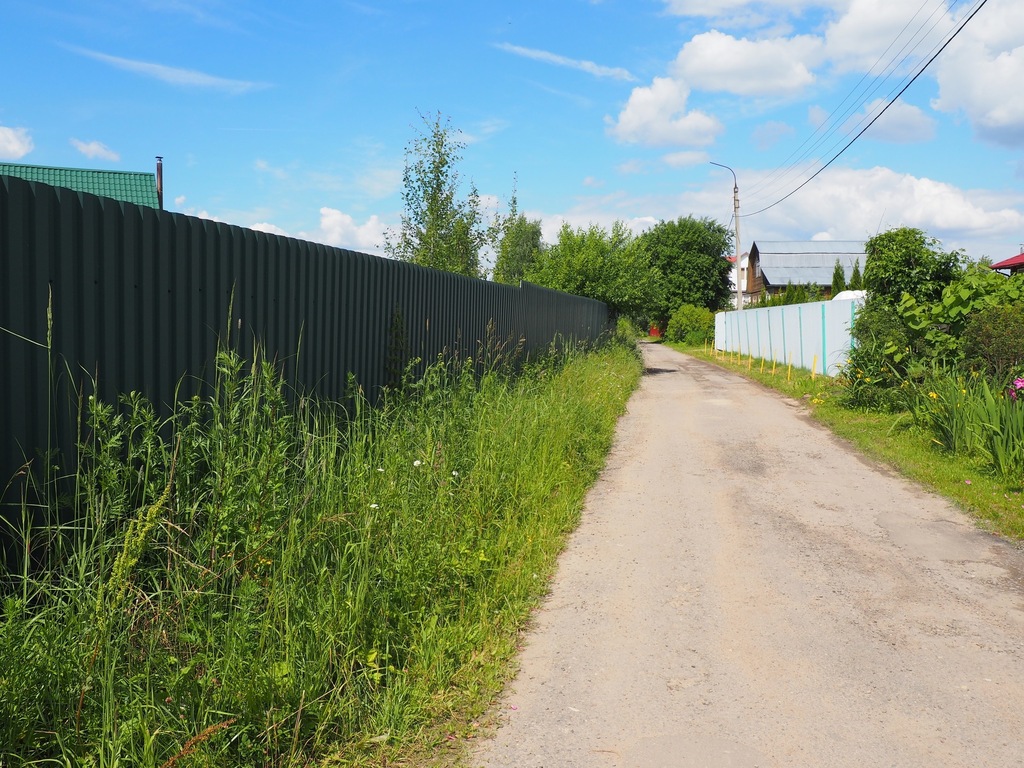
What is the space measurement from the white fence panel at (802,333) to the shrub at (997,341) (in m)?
3.96

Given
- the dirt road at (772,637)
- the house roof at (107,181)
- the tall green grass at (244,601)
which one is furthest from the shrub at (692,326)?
the tall green grass at (244,601)

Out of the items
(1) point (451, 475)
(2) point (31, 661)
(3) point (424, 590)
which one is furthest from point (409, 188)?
(2) point (31, 661)

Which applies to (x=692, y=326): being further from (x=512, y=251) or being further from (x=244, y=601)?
(x=244, y=601)

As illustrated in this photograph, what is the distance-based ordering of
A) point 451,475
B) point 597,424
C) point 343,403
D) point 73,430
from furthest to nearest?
1. point 597,424
2. point 343,403
3. point 451,475
4. point 73,430

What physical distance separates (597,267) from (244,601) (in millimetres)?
26053

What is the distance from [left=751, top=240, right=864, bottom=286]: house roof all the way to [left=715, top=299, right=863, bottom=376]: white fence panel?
2893 cm

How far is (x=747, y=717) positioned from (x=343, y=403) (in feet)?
14.7

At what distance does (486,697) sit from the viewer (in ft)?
12.1

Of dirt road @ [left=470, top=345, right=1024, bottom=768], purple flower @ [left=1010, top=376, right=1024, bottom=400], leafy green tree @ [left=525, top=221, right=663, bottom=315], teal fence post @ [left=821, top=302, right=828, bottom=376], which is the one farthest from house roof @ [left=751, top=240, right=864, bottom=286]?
dirt road @ [left=470, top=345, right=1024, bottom=768]

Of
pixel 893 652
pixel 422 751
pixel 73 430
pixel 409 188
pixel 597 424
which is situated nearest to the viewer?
pixel 422 751

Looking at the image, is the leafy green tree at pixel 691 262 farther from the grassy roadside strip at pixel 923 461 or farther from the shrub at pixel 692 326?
the grassy roadside strip at pixel 923 461

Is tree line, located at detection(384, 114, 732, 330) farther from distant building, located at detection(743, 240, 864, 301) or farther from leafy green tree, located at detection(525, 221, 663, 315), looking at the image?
distant building, located at detection(743, 240, 864, 301)

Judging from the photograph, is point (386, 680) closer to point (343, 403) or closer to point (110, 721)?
point (110, 721)

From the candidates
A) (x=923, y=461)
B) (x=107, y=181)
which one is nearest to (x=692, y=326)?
(x=107, y=181)
